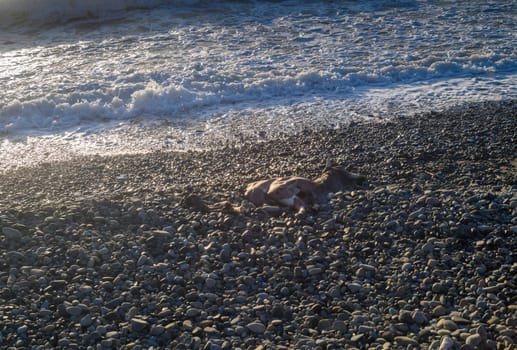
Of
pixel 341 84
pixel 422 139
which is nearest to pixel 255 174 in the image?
pixel 422 139

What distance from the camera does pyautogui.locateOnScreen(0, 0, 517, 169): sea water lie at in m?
7.67

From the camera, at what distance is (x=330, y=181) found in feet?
17.6

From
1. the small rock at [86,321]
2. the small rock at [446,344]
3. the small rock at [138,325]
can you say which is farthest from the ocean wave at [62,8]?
the small rock at [446,344]

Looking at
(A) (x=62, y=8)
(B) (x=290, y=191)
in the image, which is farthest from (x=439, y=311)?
(A) (x=62, y=8)

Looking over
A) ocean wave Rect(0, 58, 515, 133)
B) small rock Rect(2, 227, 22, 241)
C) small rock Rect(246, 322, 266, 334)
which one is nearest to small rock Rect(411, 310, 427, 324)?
small rock Rect(246, 322, 266, 334)

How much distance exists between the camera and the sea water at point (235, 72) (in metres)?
7.67

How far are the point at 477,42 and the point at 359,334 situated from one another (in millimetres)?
8820

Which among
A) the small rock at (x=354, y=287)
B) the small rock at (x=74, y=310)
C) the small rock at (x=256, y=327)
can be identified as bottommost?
the small rock at (x=256, y=327)

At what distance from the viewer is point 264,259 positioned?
428 centimetres

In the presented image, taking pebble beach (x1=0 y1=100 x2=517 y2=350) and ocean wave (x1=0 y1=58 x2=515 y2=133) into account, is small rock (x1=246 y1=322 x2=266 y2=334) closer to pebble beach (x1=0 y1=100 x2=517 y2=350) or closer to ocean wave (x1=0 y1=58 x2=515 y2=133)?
pebble beach (x1=0 y1=100 x2=517 y2=350)

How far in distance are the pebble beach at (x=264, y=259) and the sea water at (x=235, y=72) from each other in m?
1.58

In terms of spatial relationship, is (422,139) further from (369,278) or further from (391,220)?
(369,278)

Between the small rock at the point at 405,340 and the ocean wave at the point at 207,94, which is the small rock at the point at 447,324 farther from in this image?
the ocean wave at the point at 207,94

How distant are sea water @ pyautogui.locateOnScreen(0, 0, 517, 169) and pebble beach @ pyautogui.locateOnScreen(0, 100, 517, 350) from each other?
5.19 ft
